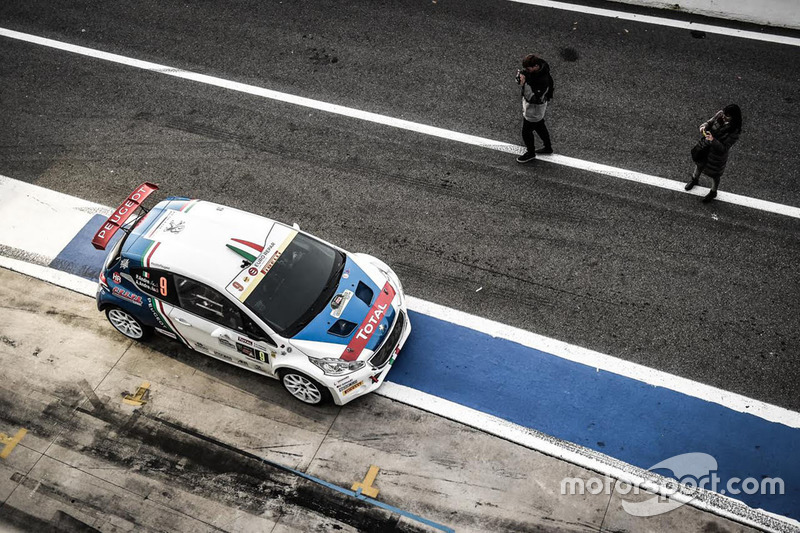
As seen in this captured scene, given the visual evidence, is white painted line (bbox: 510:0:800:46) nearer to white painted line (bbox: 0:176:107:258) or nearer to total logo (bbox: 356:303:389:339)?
total logo (bbox: 356:303:389:339)

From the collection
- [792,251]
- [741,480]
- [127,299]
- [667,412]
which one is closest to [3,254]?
[127,299]

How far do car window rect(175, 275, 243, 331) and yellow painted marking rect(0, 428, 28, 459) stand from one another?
7.81ft

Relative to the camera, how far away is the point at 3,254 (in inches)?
359

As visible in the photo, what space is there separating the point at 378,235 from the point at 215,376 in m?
2.81

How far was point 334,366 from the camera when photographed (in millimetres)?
6945

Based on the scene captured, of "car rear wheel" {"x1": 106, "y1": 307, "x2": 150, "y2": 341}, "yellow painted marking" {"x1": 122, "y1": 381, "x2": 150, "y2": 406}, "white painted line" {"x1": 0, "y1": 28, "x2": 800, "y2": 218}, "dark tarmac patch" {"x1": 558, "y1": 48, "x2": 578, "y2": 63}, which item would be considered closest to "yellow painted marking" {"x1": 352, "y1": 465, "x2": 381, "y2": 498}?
"yellow painted marking" {"x1": 122, "y1": 381, "x2": 150, "y2": 406}

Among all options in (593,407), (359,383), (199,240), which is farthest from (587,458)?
(199,240)

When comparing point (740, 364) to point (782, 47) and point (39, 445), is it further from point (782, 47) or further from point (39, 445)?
point (39, 445)

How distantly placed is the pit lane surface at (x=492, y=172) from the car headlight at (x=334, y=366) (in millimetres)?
1718

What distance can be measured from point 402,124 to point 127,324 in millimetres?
5023

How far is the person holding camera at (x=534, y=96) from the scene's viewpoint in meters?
8.48
